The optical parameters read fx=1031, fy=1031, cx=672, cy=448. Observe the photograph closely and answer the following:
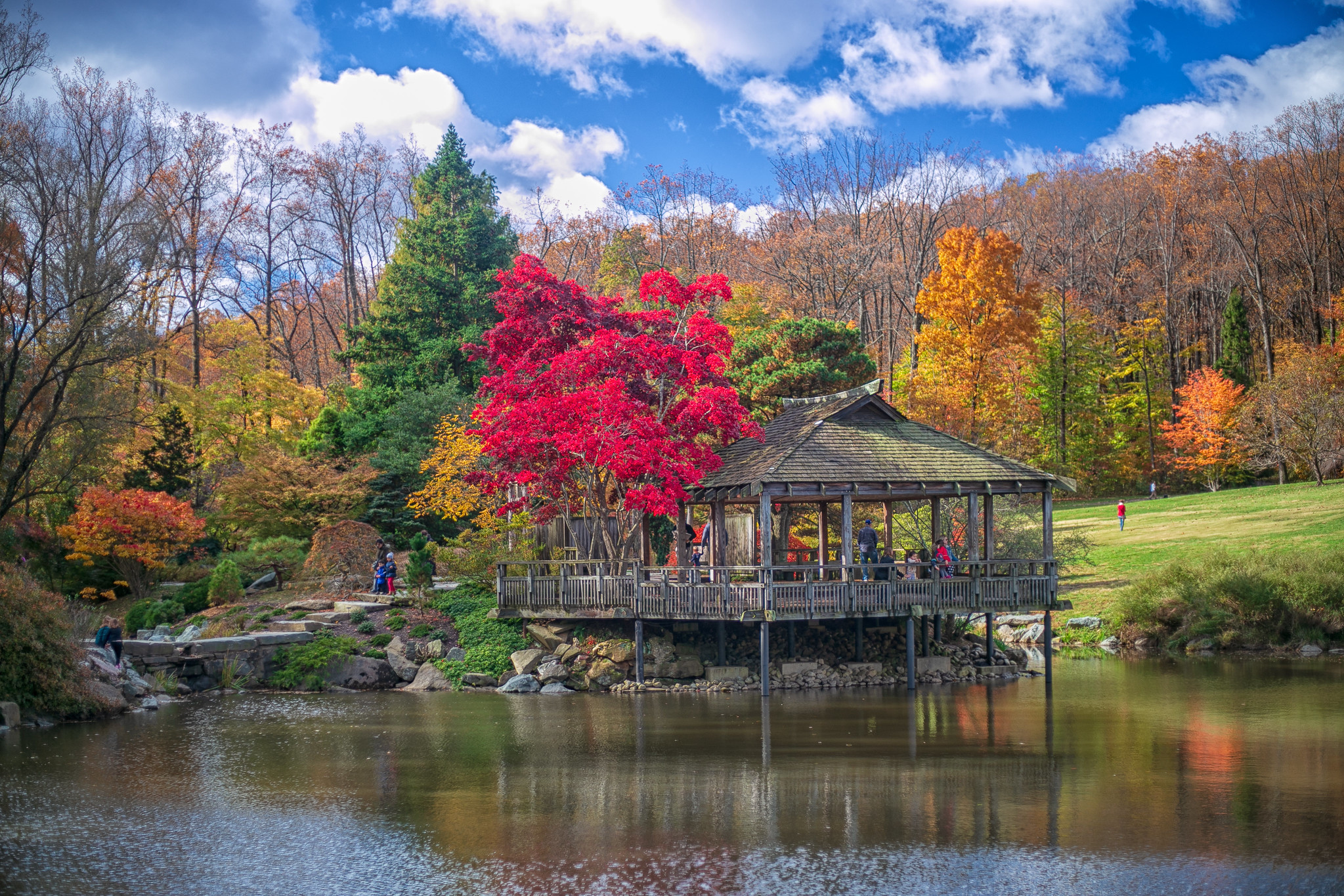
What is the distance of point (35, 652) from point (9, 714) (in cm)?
122

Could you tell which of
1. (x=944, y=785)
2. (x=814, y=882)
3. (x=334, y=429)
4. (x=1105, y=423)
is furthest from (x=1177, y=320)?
(x=814, y=882)

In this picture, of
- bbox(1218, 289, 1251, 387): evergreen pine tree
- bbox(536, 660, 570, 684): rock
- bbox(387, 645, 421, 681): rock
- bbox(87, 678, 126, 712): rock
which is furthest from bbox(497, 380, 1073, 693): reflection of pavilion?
bbox(1218, 289, 1251, 387): evergreen pine tree

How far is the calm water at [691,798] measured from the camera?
10516mm

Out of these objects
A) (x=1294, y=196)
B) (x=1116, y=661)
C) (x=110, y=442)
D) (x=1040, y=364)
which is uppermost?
(x=1294, y=196)

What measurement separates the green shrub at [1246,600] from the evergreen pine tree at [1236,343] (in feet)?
82.5

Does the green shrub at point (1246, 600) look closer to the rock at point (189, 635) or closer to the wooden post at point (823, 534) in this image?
the wooden post at point (823, 534)

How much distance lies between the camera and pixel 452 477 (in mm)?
32969

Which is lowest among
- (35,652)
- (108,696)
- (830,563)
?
(108,696)

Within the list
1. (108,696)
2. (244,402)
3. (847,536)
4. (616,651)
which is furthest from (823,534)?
(244,402)

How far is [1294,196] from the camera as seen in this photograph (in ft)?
182

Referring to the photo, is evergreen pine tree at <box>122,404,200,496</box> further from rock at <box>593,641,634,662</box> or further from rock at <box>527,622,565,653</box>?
rock at <box>593,641,634,662</box>

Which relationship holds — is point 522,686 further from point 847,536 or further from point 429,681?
point 847,536

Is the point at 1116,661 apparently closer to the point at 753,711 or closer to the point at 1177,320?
the point at 753,711

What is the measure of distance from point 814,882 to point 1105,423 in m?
51.3
